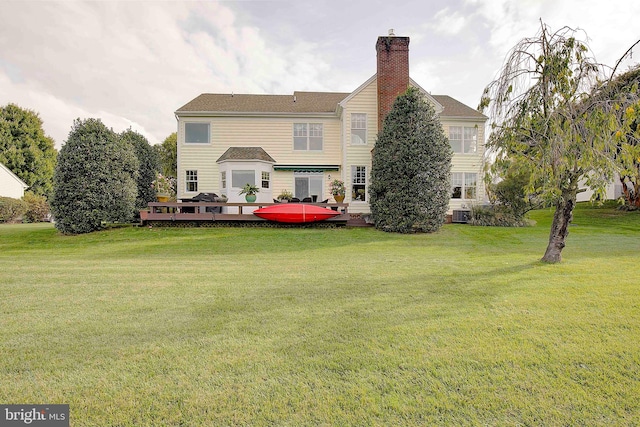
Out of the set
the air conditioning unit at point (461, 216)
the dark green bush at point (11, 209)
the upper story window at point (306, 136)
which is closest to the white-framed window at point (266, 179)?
the upper story window at point (306, 136)

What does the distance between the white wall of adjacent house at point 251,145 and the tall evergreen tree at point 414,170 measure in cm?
633

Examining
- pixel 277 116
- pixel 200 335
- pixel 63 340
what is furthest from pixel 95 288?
pixel 277 116

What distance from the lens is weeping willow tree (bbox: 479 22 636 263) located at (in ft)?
20.9

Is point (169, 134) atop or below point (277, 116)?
atop

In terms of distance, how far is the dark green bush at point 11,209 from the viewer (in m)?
24.0

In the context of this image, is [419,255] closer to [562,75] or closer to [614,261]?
[614,261]

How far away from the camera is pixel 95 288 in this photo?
18.7 ft

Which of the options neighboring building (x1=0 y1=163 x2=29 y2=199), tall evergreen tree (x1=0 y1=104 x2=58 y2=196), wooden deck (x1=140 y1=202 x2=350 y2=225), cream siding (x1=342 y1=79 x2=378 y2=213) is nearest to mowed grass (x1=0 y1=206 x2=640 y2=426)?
wooden deck (x1=140 y1=202 x2=350 y2=225)

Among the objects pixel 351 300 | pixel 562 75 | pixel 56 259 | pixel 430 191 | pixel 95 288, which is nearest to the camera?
pixel 351 300

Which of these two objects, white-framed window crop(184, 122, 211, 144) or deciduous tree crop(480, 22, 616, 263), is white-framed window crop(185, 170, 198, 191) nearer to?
white-framed window crop(184, 122, 211, 144)

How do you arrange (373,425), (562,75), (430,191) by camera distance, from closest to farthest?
(373,425) → (562,75) → (430,191)

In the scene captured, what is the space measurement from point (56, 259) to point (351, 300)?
878 centimetres

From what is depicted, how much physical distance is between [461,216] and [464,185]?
9.03 ft

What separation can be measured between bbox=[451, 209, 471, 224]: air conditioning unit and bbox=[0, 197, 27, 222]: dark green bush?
105 feet
